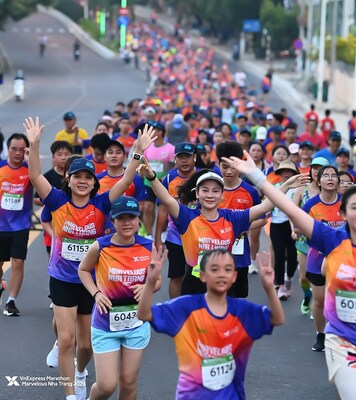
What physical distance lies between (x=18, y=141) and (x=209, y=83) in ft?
109

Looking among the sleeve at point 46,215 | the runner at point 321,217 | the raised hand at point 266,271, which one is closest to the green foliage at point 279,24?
the runner at point 321,217

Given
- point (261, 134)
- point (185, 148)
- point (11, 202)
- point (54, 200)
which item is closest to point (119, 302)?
point (54, 200)

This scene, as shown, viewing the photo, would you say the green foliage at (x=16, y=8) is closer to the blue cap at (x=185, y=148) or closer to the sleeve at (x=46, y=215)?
the blue cap at (x=185, y=148)

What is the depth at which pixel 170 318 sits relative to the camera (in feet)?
20.9

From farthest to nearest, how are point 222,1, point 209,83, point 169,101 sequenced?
→ 1. point 222,1
2. point 209,83
3. point 169,101

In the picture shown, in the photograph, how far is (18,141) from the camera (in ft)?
36.7

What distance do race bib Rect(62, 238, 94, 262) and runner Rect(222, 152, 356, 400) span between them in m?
2.31

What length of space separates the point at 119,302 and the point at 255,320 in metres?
1.59

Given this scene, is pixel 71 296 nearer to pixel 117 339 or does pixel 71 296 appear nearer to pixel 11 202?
pixel 117 339

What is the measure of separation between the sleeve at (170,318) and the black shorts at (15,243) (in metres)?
5.34

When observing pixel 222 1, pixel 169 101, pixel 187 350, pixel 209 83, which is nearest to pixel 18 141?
pixel 187 350

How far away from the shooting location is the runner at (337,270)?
21.5 ft

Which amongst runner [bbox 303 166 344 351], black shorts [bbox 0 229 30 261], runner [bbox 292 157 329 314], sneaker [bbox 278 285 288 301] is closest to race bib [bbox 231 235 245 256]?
runner [bbox 303 166 344 351]

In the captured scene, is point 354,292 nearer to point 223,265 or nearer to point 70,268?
point 223,265
